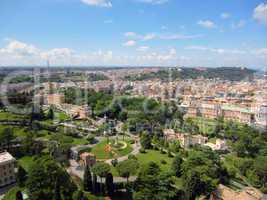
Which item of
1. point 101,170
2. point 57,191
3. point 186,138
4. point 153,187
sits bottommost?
point 186,138

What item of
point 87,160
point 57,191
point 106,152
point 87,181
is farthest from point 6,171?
point 106,152

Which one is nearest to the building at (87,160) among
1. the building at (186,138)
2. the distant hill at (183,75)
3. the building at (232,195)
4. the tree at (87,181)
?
the tree at (87,181)

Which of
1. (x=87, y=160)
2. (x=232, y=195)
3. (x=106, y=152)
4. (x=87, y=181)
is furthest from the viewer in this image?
(x=106, y=152)

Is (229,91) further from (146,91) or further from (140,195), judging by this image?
(140,195)

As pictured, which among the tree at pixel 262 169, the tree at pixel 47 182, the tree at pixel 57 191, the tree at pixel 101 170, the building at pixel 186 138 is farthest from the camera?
the building at pixel 186 138

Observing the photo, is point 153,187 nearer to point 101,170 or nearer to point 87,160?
point 101,170

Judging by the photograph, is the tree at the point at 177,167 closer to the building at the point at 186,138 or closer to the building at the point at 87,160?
the building at the point at 87,160

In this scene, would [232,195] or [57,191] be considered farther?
[232,195]

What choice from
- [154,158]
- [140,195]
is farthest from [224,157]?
[140,195]
